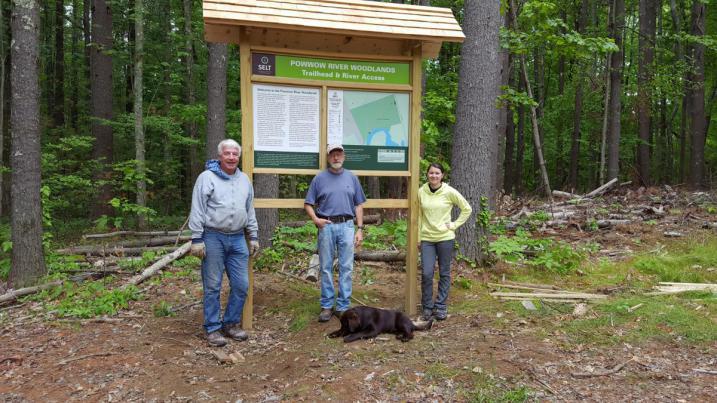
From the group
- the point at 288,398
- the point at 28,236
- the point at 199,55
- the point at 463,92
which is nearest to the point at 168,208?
the point at 199,55

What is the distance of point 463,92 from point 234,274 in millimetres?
4459

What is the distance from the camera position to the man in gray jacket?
5273mm

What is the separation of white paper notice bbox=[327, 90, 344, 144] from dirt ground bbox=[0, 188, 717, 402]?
223 cm

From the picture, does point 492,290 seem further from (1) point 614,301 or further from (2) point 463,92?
(2) point 463,92

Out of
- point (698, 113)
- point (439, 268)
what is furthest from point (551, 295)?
point (698, 113)

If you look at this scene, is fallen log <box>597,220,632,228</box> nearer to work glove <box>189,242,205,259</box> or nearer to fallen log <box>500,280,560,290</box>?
fallen log <box>500,280,560,290</box>

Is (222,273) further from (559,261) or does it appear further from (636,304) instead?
(559,261)

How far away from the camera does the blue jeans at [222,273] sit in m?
5.42

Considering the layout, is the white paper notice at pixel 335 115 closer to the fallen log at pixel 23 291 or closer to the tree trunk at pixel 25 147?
the tree trunk at pixel 25 147

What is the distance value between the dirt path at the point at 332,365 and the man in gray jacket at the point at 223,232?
38cm

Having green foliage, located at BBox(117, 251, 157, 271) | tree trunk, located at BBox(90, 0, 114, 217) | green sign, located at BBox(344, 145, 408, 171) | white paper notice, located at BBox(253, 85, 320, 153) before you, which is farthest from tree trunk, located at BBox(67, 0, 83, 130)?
green sign, located at BBox(344, 145, 408, 171)

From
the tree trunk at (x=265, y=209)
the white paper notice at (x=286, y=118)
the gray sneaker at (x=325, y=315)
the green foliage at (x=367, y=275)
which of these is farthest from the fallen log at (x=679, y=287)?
the tree trunk at (x=265, y=209)

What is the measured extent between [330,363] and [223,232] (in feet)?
6.17

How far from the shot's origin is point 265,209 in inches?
379
